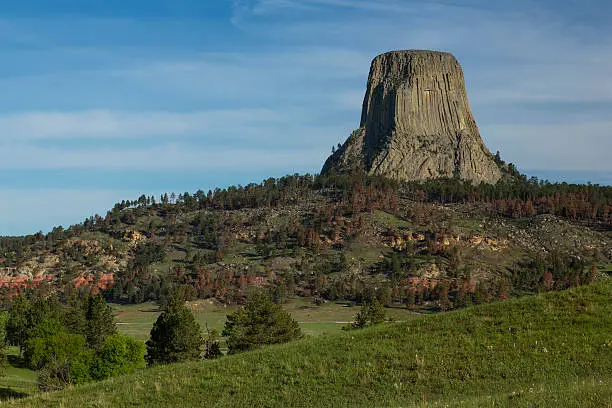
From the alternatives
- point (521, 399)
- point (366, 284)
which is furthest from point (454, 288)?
point (521, 399)

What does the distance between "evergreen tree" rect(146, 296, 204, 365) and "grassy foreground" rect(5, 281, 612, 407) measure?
38.6 meters

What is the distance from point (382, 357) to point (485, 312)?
7.37 m

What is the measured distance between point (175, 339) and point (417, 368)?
48.3 m

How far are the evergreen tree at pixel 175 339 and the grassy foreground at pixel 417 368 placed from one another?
38.6 m

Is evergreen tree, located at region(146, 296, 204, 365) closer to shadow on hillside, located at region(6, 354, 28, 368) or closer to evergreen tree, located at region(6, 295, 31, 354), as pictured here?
evergreen tree, located at region(6, 295, 31, 354)

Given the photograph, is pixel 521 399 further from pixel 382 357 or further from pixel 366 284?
pixel 366 284

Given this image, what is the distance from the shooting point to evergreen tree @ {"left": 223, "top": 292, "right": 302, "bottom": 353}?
234 feet

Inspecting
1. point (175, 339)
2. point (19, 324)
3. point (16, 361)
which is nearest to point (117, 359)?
point (175, 339)

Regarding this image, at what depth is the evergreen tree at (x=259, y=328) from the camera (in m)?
71.4

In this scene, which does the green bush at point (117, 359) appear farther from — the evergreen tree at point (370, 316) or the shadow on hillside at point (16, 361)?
the evergreen tree at point (370, 316)

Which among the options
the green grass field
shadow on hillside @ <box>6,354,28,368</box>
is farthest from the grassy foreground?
the green grass field

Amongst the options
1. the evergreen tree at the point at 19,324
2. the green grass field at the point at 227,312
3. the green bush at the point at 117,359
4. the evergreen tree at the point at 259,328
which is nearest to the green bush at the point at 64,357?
the green bush at the point at 117,359

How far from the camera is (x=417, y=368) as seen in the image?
89.5 feet

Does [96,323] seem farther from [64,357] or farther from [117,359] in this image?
[117,359]
